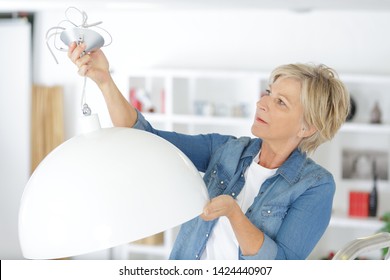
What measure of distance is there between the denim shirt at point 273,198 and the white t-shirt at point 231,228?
0.6 inches

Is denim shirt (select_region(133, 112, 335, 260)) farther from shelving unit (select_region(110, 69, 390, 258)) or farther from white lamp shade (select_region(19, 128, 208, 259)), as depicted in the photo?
shelving unit (select_region(110, 69, 390, 258))

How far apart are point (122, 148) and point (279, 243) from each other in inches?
25.8

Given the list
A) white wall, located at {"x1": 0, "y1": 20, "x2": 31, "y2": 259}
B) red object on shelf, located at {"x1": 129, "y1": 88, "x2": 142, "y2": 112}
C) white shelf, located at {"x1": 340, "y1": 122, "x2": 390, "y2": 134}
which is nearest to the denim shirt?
white shelf, located at {"x1": 340, "y1": 122, "x2": 390, "y2": 134}

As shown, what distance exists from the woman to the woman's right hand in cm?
2

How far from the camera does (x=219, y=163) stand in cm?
182

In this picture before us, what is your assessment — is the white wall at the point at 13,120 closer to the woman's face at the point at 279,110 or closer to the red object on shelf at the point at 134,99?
the red object on shelf at the point at 134,99

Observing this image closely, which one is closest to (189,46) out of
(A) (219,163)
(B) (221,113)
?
(B) (221,113)

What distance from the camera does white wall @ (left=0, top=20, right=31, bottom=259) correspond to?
18.5ft

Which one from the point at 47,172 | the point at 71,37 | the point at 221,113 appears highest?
the point at 71,37

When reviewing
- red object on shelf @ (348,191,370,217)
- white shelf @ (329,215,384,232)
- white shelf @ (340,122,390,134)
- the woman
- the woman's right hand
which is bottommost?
white shelf @ (329,215,384,232)

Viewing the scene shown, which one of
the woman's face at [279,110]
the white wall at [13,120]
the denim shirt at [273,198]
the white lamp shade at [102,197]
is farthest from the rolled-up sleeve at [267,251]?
the white wall at [13,120]

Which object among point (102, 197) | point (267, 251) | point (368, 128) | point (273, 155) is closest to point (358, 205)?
point (368, 128)

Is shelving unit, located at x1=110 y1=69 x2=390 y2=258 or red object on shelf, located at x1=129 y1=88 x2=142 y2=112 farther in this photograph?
red object on shelf, located at x1=129 y1=88 x2=142 y2=112
